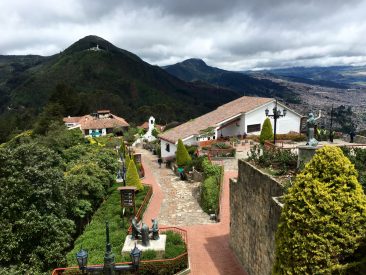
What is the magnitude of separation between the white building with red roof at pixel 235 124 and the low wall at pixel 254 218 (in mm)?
22395

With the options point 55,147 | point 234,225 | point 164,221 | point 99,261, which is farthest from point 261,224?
point 55,147

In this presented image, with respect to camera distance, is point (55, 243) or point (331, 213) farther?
point (55, 243)

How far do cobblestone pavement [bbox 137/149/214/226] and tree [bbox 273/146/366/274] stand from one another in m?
12.3

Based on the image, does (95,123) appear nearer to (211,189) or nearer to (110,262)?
(211,189)

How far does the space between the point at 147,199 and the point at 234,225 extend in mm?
9576

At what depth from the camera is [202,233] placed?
17.2m

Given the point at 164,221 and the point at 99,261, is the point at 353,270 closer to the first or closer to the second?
the point at 99,261

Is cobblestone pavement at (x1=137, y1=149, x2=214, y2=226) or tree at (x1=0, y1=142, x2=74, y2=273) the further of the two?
cobblestone pavement at (x1=137, y1=149, x2=214, y2=226)

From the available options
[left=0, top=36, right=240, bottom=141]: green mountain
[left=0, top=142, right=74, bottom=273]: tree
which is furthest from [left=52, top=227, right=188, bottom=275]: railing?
[left=0, top=36, right=240, bottom=141]: green mountain

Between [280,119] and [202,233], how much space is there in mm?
25568

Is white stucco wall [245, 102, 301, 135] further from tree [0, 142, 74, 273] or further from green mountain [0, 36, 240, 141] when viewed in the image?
green mountain [0, 36, 240, 141]

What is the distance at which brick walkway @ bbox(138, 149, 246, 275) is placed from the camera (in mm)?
13959

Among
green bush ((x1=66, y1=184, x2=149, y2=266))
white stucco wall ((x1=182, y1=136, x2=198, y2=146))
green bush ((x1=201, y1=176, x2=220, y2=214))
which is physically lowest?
green bush ((x1=66, y1=184, x2=149, y2=266))

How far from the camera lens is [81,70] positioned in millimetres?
149875
